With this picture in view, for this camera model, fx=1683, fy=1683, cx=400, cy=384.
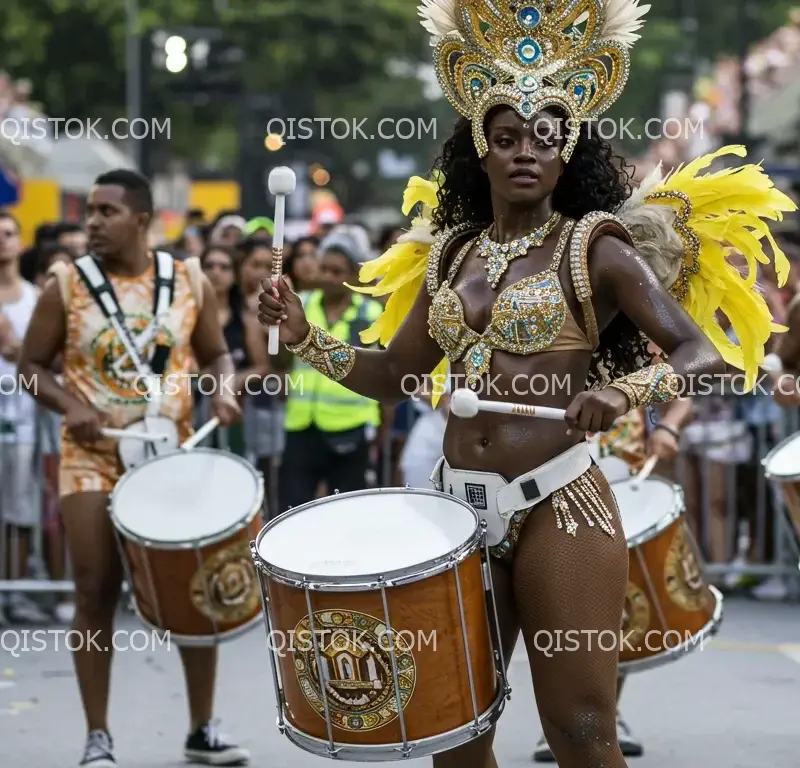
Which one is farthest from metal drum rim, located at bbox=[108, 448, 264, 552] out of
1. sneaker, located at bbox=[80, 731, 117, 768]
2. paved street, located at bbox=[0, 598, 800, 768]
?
paved street, located at bbox=[0, 598, 800, 768]

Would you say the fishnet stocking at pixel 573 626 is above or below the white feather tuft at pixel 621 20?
below

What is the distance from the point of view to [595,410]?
3.98 meters

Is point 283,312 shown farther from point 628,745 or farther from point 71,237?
point 71,237

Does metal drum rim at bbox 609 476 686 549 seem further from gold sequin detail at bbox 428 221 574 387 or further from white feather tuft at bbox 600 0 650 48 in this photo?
white feather tuft at bbox 600 0 650 48

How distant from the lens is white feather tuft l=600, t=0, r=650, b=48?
4.55 m

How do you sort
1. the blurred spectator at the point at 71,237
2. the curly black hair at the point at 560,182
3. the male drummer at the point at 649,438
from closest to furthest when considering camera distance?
1. the curly black hair at the point at 560,182
2. the male drummer at the point at 649,438
3. the blurred spectator at the point at 71,237

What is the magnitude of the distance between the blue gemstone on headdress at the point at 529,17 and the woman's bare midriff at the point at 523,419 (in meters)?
0.89

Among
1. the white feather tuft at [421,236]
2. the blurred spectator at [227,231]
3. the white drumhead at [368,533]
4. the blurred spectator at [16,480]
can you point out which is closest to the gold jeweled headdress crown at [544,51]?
the white feather tuft at [421,236]

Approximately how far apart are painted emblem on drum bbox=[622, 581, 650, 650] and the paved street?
2.22ft

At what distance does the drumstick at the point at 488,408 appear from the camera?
13.0 ft

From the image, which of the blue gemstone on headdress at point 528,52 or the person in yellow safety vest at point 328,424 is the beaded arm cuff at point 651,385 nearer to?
the blue gemstone on headdress at point 528,52

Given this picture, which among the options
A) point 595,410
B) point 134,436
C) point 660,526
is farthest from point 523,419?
point 134,436

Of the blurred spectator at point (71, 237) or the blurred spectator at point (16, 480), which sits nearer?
the blurred spectator at point (16, 480)

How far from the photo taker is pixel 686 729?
6973 mm
